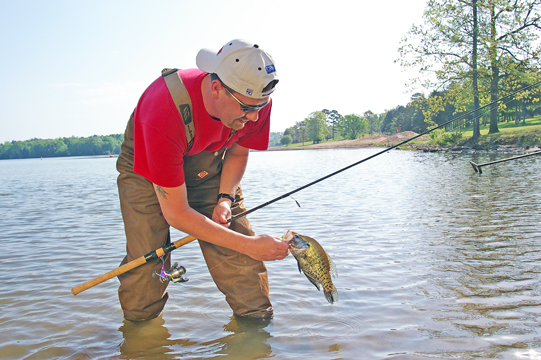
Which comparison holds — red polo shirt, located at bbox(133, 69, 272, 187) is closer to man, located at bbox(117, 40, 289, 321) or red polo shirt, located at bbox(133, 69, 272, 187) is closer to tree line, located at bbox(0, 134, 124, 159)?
man, located at bbox(117, 40, 289, 321)

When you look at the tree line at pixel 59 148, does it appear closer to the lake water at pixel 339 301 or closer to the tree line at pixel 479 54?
the tree line at pixel 479 54

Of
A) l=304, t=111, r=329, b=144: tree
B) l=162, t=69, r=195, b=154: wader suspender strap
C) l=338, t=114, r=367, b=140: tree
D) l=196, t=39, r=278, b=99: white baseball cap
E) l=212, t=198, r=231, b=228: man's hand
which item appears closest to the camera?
l=196, t=39, r=278, b=99: white baseball cap

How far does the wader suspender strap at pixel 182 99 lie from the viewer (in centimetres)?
269

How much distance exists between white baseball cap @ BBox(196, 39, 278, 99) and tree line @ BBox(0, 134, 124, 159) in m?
156

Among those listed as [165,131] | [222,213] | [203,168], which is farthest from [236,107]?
[222,213]

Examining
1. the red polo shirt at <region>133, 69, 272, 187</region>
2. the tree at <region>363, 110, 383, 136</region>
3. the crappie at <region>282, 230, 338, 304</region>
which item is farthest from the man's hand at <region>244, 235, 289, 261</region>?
the tree at <region>363, 110, 383, 136</region>

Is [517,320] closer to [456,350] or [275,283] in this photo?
[456,350]

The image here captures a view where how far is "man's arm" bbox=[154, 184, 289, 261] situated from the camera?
2812 millimetres

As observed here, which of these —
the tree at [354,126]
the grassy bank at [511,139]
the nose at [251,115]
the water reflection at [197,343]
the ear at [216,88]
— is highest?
the tree at [354,126]

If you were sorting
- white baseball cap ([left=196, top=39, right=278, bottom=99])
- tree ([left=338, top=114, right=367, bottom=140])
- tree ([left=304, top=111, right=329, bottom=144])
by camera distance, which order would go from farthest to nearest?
tree ([left=304, top=111, right=329, bottom=144]) < tree ([left=338, top=114, right=367, bottom=140]) < white baseball cap ([left=196, top=39, right=278, bottom=99])

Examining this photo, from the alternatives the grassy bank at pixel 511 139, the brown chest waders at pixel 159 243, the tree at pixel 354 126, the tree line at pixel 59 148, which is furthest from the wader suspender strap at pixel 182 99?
the tree line at pixel 59 148

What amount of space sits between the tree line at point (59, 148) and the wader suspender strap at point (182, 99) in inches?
6140

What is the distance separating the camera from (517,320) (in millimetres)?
3500

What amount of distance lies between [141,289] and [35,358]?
1013mm
